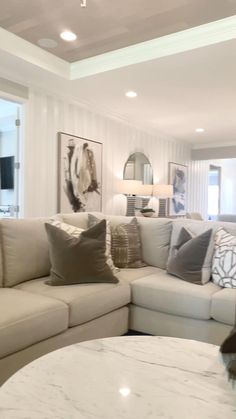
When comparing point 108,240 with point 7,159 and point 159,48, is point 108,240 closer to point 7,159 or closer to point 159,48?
point 159,48

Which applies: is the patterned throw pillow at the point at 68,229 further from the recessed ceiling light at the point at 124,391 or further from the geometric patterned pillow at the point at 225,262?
the recessed ceiling light at the point at 124,391

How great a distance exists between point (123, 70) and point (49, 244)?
2.07 metres

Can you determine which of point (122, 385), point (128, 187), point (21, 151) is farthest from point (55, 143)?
point (122, 385)

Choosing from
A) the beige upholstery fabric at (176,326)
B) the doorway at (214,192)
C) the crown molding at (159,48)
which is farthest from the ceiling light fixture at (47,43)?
the doorway at (214,192)

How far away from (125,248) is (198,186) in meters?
5.26

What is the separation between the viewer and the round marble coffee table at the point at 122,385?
0.98 m

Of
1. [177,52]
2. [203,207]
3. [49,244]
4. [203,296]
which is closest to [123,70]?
[177,52]

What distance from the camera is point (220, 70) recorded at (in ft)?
11.3

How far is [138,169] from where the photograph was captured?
5871 mm

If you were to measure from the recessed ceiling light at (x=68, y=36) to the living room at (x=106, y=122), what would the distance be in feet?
0.12

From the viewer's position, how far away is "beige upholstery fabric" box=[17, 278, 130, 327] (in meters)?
2.07

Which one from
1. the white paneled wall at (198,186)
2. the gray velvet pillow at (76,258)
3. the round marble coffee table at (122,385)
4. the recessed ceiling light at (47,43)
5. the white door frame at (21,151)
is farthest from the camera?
the white paneled wall at (198,186)

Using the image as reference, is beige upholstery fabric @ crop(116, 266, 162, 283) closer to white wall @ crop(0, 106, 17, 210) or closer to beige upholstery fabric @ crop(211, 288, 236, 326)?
beige upholstery fabric @ crop(211, 288, 236, 326)

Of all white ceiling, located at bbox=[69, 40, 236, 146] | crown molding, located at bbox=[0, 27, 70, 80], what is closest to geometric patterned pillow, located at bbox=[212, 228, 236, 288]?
white ceiling, located at bbox=[69, 40, 236, 146]
